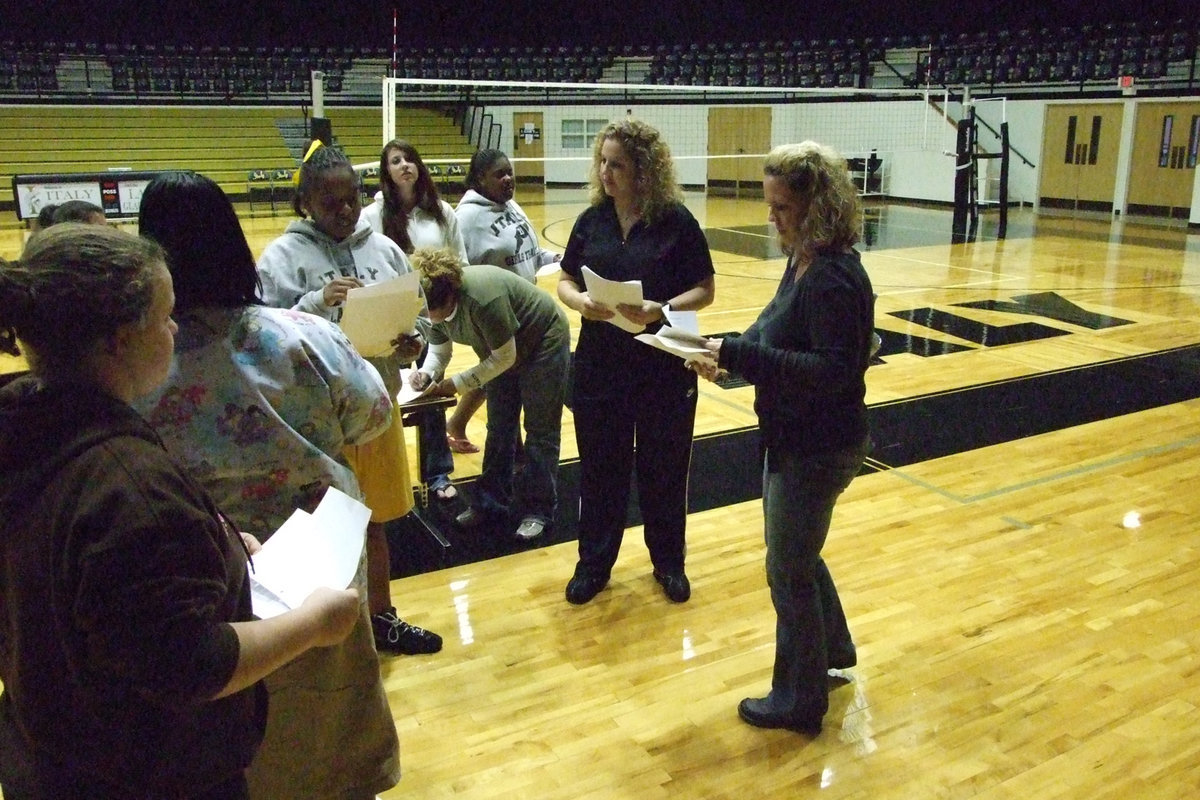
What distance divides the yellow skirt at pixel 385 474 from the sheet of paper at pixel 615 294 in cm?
73

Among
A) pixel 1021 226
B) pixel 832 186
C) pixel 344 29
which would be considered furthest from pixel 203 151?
pixel 832 186

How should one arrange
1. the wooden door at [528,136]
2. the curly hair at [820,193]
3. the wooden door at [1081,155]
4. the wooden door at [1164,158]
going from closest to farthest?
the curly hair at [820,193], the wooden door at [1164,158], the wooden door at [1081,155], the wooden door at [528,136]

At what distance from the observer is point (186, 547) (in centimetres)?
107

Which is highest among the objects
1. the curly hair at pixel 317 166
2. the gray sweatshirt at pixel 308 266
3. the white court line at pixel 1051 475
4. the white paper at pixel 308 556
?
the curly hair at pixel 317 166

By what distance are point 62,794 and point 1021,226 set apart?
1524 cm

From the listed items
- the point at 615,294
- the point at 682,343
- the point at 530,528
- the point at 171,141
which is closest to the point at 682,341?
the point at 682,343

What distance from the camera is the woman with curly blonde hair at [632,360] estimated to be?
122 inches

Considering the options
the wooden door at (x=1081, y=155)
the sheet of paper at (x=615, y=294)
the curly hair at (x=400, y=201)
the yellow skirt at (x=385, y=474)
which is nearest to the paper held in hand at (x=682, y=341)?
the sheet of paper at (x=615, y=294)

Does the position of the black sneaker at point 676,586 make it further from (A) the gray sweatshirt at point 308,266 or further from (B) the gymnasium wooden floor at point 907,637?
(A) the gray sweatshirt at point 308,266

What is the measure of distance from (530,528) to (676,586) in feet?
2.50

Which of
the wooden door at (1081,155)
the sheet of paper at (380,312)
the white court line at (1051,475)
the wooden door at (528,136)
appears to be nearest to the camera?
the sheet of paper at (380,312)

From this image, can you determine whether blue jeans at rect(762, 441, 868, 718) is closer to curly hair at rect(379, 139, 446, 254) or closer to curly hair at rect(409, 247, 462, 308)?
curly hair at rect(409, 247, 462, 308)

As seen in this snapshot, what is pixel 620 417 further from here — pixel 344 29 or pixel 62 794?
pixel 344 29

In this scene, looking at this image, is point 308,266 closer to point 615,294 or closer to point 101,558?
point 615,294
